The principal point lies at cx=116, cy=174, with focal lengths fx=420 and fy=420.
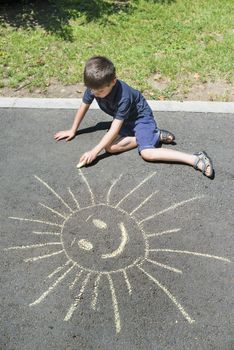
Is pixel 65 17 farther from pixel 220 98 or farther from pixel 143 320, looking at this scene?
pixel 143 320

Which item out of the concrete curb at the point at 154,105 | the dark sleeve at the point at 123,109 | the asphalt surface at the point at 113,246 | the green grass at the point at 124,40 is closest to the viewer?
the asphalt surface at the point at 113,246

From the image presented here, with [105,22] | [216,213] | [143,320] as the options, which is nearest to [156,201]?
[216,213]

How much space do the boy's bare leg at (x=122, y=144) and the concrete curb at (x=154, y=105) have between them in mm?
858

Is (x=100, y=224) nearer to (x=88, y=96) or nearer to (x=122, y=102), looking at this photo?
(x=122, y=102)

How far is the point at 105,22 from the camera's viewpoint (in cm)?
749

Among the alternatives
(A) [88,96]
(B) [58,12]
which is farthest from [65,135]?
(B) [58,12]

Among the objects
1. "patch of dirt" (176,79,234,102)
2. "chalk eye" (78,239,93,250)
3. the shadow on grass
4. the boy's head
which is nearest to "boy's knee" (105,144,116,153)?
the boy's head

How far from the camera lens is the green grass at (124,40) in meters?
6.15

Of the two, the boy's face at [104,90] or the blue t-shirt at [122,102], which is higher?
the boy's face at [104,90]

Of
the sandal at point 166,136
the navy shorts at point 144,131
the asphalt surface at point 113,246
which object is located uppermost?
the navy shorts at point 144,131

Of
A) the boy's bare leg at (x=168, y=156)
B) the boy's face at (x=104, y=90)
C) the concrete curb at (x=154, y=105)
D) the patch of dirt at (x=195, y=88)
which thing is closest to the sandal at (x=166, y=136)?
the boy's bare leg at (x=168, y=156)

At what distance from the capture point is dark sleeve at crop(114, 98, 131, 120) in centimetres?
434

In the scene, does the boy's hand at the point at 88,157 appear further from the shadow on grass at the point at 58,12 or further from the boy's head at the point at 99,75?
the shadow on grass at the point at 58,12

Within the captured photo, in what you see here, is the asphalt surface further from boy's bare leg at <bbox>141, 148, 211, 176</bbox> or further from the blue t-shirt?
the blue t-shirt
